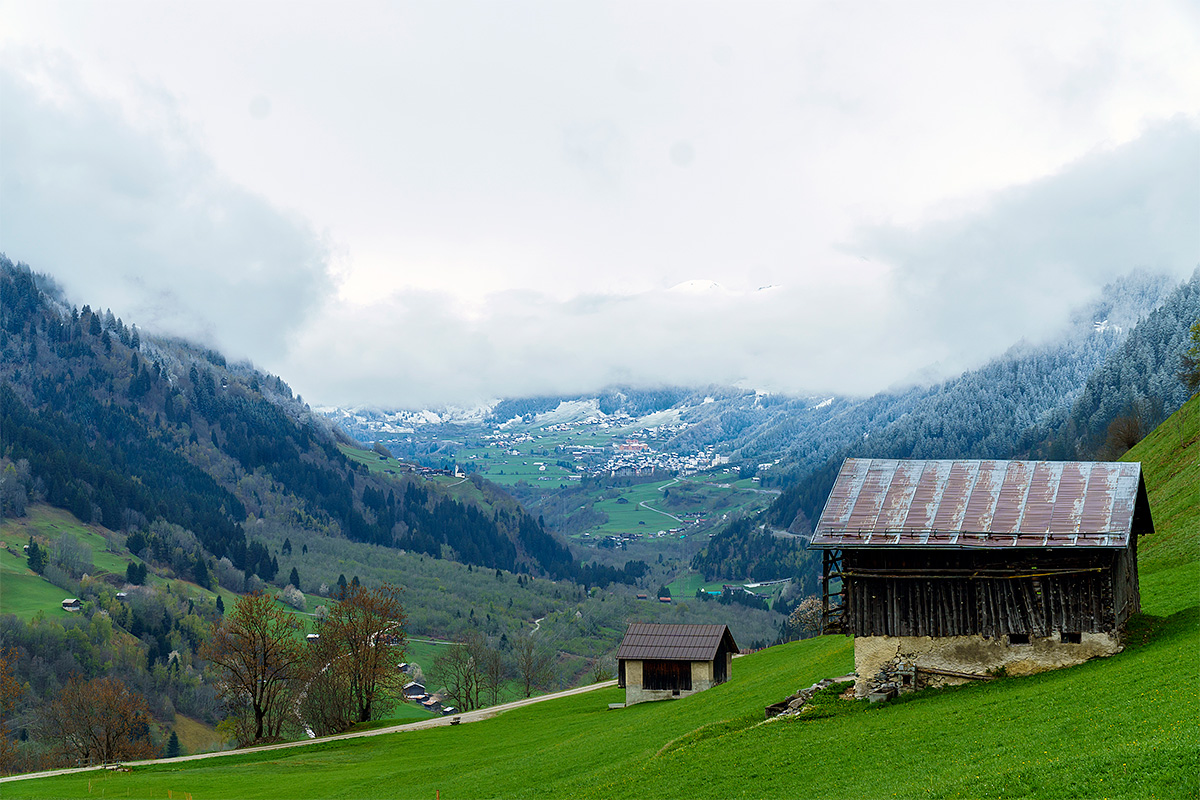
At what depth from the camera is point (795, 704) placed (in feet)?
149

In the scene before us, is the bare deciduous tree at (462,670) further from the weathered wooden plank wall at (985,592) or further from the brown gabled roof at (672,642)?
the weathered wooden plank wall at (985,592)

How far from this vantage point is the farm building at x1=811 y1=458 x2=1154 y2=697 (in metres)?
41.8

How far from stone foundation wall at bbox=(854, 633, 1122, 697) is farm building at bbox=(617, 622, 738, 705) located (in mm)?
36048

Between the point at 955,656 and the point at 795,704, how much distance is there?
807cm

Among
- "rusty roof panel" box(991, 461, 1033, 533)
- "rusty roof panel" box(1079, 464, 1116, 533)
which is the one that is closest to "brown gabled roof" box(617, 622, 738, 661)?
"rusty roof panel" box(991, 461, 1033, 533)

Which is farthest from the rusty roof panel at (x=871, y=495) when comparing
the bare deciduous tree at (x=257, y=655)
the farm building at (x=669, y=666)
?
the bare deciduous tree at (x=257, y=655)

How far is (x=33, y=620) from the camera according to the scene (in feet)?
638

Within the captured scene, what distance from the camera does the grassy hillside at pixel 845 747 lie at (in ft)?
85.4

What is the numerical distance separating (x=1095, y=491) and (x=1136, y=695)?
15306 mm

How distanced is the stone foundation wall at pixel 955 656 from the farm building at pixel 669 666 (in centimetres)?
3605

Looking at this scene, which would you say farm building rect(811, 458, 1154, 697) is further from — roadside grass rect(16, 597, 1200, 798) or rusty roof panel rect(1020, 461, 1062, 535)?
roadside grass rect(16, 597, 1200, 798)

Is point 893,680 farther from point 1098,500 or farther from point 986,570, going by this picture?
point 1098,500

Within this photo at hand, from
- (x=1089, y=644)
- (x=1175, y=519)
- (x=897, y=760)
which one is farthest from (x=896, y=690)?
(x=1175, y=519)

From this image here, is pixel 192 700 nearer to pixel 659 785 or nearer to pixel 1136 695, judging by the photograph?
pixel 659 785
